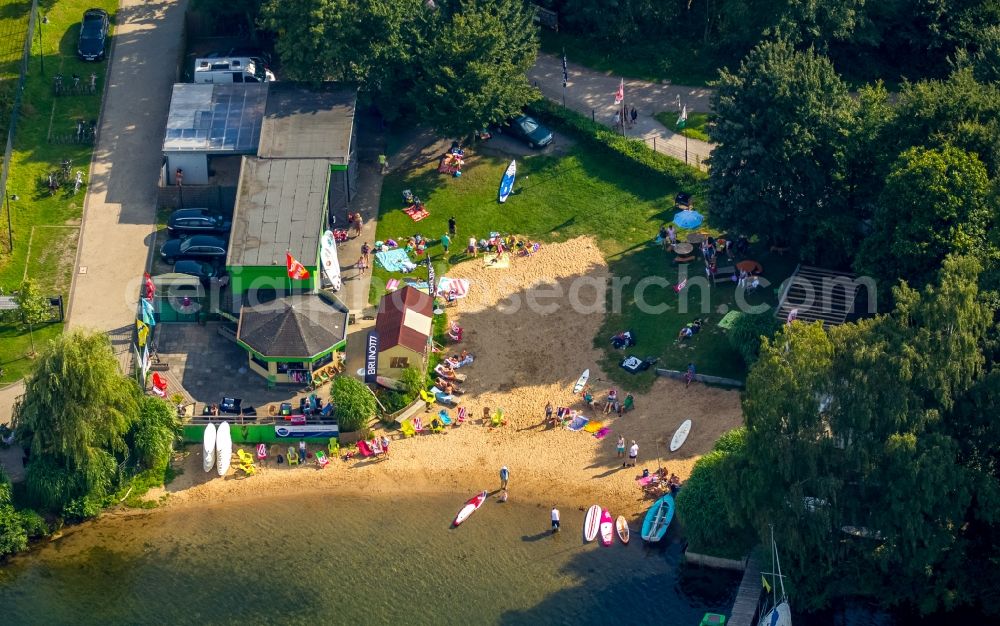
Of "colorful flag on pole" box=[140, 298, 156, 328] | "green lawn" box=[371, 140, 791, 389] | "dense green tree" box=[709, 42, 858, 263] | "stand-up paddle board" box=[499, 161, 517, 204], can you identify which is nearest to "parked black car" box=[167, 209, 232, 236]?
"colorful flag on pole" box=[140, 298, 156, 328]

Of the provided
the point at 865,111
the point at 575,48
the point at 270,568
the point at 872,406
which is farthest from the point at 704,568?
the point at 575,48

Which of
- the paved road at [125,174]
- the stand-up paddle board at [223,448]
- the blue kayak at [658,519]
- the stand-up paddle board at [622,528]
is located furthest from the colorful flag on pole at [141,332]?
the blue kayak at [658,519]

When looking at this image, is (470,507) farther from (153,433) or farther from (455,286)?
(153,433)

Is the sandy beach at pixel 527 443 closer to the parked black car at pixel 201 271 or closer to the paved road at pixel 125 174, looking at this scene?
the paved road at pixel 125 174

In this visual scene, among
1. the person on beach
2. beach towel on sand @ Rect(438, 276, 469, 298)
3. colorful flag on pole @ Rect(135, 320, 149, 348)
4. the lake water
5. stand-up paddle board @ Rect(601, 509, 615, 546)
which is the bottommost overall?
the lake water

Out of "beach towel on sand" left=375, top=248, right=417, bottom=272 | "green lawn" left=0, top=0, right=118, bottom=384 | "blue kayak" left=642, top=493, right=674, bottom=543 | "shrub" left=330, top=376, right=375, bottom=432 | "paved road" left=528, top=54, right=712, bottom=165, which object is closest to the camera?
"blue kayak" left=642, top=493, right=674, bottom=543

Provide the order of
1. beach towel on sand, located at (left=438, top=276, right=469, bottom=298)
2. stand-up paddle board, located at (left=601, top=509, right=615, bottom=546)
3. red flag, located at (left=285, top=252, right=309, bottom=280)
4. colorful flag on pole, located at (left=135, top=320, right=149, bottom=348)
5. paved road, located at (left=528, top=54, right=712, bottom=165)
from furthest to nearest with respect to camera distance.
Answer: paved road, located at (left=528, top=54, right=712, bottom=165), beach towel on sand, located at (left=438, top=276, right=469, bottom=298), red flag, located at (left=285, top=252, right=309, bottom=280), colorful flag on pole, located at (left=135, top=320, right=149, bottom=348), stand-up paddle board, located at (left=601, top=509, right=615, bottom=546)

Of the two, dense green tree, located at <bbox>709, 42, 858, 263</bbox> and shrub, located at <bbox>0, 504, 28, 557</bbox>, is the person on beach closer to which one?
dense green tree, located at <bbox>709, 42, 858, 263</bbox>
